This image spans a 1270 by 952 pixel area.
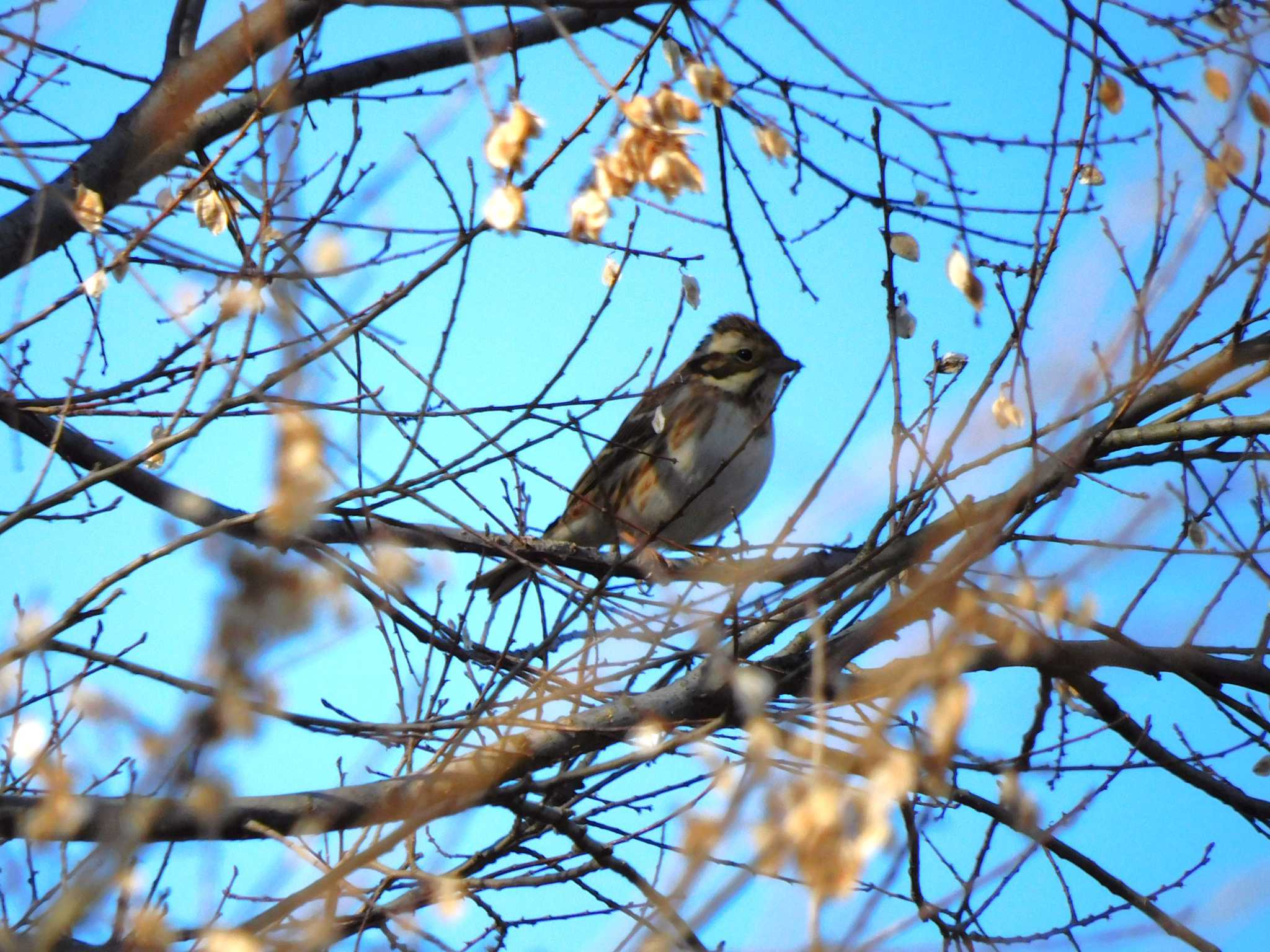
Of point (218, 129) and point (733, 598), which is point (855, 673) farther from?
point (218, 129)

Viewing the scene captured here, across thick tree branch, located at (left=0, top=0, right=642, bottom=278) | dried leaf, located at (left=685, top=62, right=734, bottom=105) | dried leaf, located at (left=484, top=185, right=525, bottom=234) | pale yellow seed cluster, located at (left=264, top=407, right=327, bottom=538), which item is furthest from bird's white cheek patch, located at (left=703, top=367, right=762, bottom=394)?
pale yellow seed cluster, located at (left=264, top=407, right=327, bottom=538)

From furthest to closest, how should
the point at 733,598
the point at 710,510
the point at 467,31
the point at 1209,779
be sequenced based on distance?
the point at 710,510
the point at 1209,779
the point at 733,598
the point at 467,31

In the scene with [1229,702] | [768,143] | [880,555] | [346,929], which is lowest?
[346,929]

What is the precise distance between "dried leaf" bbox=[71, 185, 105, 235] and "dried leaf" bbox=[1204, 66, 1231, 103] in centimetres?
327

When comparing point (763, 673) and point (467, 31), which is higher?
point (467, 31)

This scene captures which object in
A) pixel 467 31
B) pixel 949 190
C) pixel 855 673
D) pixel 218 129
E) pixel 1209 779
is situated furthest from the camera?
pixel 218 129

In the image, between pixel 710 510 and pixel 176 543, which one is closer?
pixel 176 543

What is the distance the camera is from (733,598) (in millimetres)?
3705

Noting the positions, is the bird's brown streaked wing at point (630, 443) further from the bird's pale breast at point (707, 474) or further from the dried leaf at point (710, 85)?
the dried leaf at point (710, 85)

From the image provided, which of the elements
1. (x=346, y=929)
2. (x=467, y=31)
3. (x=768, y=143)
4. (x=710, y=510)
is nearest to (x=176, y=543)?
(x=467, y=31)

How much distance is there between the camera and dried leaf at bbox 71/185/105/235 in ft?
14.1

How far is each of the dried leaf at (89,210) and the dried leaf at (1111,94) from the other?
10.0ft

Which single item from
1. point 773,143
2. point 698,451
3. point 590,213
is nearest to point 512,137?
point 590,213

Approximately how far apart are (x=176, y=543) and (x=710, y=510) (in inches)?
214
